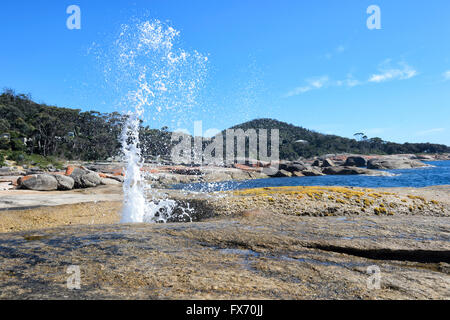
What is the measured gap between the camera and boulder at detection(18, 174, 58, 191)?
21516 millimetres

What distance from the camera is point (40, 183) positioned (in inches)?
855

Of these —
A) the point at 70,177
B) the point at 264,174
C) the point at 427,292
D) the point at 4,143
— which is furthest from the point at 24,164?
the point at 427,292

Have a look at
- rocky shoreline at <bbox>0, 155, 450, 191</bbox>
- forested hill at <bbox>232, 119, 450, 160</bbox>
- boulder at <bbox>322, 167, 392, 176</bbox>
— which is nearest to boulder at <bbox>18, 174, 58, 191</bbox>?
rocky shoreline at <bbox>0, 155, 450, 191</bbox>

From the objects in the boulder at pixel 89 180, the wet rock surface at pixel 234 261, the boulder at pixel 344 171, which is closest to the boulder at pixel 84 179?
the boulder at pixel 89 180

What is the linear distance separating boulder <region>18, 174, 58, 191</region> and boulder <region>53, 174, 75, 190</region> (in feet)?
1.33

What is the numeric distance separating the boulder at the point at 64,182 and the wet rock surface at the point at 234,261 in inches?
769

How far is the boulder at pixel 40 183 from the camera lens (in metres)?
21.5

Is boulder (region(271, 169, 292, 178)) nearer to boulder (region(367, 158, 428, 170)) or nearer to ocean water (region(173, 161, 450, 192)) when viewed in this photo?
ocean water (region(173, 161, 450, 192))

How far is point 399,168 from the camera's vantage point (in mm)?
71312

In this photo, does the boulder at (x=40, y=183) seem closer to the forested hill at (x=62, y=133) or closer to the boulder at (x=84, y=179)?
the boulder at (x=84, y=179)

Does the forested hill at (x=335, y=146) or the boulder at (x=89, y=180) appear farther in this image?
the forested hill at (x=335, y=146)

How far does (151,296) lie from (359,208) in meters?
7.56

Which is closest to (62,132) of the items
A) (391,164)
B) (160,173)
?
(160,173)
